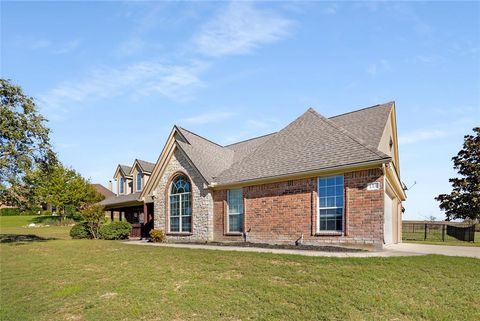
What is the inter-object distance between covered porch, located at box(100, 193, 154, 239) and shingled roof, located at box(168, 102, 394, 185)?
5.52 metres

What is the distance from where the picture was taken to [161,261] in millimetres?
11234

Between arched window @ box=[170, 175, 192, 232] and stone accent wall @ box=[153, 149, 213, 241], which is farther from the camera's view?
arched window @ box=[170, 175, 192, 232]

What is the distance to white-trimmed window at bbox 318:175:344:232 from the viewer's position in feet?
44.4

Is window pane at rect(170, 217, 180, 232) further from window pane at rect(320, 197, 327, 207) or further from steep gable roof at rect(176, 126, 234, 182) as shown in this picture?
window pane at rect(320, 197, 327, 207)

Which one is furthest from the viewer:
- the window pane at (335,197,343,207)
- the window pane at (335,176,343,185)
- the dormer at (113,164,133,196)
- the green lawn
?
the dormer at (113,164,133,196)

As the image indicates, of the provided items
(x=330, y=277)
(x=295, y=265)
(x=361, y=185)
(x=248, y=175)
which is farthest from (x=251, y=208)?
(x=330, y=277)

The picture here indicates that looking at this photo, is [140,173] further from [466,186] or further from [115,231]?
[466,186]

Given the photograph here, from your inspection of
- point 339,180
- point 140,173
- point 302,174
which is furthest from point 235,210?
point 140,173

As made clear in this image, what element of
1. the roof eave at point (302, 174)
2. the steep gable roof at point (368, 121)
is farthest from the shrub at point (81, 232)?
the steep gable roof at point (368, 121)

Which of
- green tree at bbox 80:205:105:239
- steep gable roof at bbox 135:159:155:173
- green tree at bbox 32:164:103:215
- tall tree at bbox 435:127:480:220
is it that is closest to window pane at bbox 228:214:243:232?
green tree at bbox 80:205:105:239

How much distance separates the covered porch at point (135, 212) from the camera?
2316 centimetres

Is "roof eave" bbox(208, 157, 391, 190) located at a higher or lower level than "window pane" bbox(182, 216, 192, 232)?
higher

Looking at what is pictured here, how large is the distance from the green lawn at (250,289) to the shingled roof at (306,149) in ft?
16.8

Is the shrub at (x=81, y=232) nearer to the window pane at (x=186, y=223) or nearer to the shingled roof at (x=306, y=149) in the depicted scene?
the window pane at (x=186, y=223)
